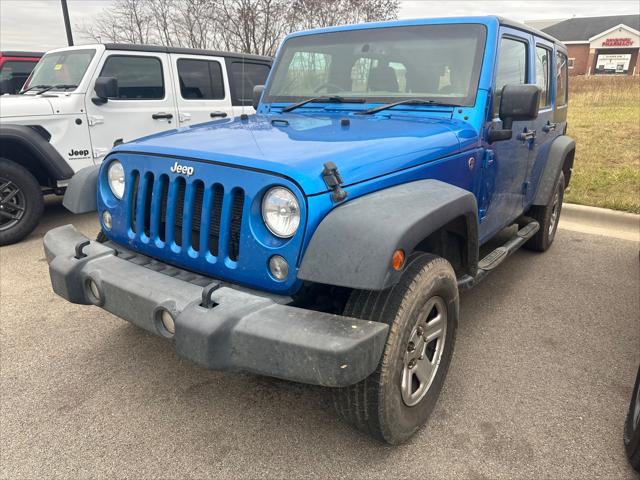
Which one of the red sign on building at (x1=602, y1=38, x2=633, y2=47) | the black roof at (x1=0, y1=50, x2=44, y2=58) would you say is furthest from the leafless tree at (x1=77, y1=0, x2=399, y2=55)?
the red sign on building at (x1=602, y1=38, x2=633, y2=47)

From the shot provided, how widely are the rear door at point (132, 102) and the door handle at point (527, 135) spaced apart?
4.32 metres

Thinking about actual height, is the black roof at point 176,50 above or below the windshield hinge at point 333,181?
above

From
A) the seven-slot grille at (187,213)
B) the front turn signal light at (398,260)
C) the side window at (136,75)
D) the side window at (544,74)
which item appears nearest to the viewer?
the front turn signal light at (398,260)

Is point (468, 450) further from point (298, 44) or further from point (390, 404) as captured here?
point (298, 44)

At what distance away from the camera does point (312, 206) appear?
1.89 meters

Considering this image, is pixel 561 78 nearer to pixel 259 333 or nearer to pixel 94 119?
pixel 259 333

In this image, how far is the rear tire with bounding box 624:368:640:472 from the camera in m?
2.07

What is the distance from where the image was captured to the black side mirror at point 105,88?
536cm

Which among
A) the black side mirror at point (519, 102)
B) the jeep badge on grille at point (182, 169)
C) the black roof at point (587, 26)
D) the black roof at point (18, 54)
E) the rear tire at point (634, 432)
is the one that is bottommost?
the rear tire at point (634, 432)

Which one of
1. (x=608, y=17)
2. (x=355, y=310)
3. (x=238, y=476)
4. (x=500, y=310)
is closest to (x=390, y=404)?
(x=355, y=310)

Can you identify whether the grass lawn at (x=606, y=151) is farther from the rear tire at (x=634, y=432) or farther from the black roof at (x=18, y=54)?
the black roof at (x=18, y=54)

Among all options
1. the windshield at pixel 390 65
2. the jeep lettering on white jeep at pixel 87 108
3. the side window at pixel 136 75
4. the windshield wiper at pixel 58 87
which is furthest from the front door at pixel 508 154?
the windshield wiper at pixel 58 87

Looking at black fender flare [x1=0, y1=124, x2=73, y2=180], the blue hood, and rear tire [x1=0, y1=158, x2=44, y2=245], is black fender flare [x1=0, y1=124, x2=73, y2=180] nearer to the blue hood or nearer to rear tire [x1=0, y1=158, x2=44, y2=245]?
rear tire [x1=0, y1=158, x2=44, y2=245]

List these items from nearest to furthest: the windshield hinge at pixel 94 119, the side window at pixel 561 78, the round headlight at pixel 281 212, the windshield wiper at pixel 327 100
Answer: the round headlight at pixel 281 212, the windshield wiper at pixel 327 100, the side window at pixel 561 78, the windshield hinge at pixel 94 119
